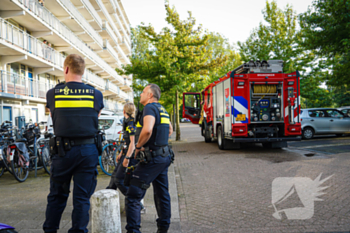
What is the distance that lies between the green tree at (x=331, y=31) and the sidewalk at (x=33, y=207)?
42.7ft

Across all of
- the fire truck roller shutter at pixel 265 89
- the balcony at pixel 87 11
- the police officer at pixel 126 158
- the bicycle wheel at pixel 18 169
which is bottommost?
the bicycle wheel at pixel 18 169

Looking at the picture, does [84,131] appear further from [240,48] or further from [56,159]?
[240,48]

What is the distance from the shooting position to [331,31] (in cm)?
1527

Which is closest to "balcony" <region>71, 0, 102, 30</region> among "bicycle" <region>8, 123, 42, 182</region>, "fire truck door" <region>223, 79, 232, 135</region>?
"fire truck door" <region>223, 79, 232, 135</region>

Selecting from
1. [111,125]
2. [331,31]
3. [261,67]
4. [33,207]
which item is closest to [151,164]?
[33,207]

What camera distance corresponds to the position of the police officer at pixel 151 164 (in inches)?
129

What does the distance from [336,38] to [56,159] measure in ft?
53.6

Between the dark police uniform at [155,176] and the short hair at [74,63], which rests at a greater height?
the short hair at [74,63]

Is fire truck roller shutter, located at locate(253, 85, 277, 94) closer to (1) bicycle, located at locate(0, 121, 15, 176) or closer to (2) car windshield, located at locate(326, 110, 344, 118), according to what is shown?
(2) car windshield, located at locate(326, 110, 344, 118)

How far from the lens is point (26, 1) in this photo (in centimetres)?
1847

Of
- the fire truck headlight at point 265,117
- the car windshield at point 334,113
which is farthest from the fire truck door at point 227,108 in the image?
the car windshield at point 334,113

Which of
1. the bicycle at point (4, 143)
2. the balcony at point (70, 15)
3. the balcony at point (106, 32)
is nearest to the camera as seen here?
the bicycle at point (4, 143)

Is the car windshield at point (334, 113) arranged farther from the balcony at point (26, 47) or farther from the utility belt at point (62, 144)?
the balcony at point (26, 47)

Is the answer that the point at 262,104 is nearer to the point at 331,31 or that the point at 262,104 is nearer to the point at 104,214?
the point at 331,31
